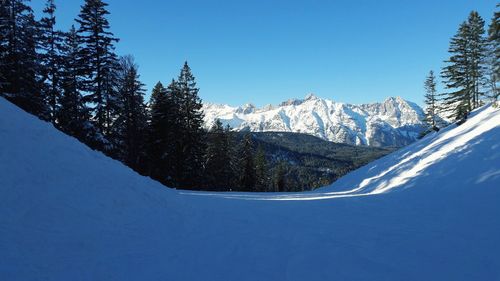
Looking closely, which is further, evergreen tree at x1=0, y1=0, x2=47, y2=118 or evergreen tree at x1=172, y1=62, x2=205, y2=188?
evergreen tree at x1=172, y1=62, x2=205, y2=188

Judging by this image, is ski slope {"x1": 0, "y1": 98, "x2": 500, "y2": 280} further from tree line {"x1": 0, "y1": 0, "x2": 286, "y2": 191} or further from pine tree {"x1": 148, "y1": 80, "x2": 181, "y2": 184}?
pine tree {"x1": 148, "y1": 80, "x2": 181, "y2": 184}

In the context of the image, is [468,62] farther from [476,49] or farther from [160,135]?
[160,135]

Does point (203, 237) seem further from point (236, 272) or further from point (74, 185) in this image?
point (74, 185)

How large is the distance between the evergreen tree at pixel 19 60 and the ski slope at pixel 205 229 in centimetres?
1180

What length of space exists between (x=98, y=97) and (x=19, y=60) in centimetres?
590

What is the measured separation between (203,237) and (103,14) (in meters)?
23.6

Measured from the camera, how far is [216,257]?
6.92 m

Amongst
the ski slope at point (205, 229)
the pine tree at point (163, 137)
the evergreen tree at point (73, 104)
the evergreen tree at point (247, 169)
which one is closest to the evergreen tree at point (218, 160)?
the evergreen tree at point (247, 169)

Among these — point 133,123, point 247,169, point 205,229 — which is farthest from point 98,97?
point 247,169

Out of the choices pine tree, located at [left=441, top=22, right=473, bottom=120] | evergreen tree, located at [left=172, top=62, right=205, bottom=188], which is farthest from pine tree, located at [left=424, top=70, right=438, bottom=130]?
evergreen tree, located at [left=172, top=62, right=205, bottom=188]

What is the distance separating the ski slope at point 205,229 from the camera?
6016 millimetres

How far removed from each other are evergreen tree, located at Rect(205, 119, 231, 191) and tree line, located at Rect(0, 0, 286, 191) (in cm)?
513

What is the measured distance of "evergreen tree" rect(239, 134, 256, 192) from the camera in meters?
46.6

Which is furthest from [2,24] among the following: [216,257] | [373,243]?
[373,243]
